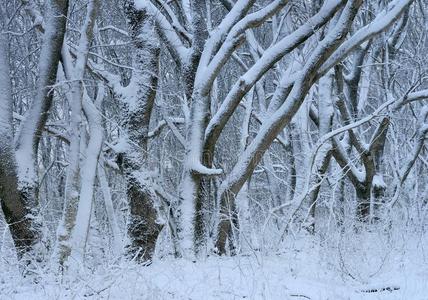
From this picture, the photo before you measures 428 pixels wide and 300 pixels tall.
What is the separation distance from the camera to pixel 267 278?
554cm

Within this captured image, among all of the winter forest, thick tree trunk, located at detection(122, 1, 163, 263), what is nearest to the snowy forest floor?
the winter forest

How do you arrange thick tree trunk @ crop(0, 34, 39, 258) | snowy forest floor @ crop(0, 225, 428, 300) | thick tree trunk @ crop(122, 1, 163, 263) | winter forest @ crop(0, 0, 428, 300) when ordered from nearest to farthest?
snowy forest floor @ crop(0, 225, 428, 300)
winter forest @ crop(0, 0, 428, 300)
thick tree trunk @ crop(0, 34, 39, 258)
thick tree trunk @ crop(122, 1, 163, 263)

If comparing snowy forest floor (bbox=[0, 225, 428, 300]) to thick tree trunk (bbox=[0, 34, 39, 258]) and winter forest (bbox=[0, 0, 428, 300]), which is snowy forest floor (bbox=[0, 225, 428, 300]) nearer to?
winter forest (bbox=[0, 0, 428, 300])

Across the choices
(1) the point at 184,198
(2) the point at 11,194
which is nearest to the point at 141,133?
(1) the point at 184,198

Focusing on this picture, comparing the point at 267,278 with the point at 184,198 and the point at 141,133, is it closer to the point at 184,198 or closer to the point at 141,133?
the point at 184,198

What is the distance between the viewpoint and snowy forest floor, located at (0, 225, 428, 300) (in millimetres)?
5023

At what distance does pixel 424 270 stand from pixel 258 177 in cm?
1648

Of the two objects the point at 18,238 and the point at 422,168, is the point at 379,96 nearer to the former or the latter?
the point at 422,168

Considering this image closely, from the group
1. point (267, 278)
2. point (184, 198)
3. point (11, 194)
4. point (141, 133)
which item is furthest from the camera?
point (184, 198)

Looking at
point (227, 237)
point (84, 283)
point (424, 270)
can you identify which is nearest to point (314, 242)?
point (227, 237)

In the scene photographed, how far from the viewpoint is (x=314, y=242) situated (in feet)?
25.9

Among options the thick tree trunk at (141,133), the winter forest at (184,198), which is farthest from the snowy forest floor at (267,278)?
the thick tree trunk at (141,133)

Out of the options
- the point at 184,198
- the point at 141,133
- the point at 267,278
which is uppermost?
the point at 141,133

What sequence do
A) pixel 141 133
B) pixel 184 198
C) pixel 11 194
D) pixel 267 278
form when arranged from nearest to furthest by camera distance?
1. pixel 267 278
2. pixel 11 194
3. pixel 141 133
4. pixel 184 198
